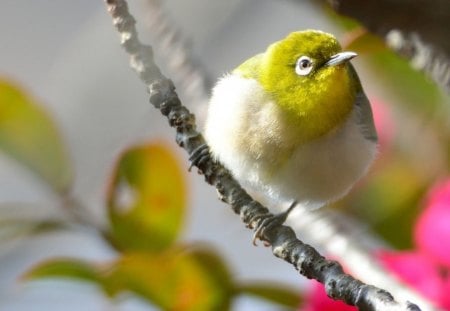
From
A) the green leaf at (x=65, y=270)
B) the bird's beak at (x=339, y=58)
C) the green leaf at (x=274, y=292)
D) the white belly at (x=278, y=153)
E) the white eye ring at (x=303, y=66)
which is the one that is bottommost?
the green leaf at (x=65, y=270)

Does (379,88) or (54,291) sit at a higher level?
(379,88)

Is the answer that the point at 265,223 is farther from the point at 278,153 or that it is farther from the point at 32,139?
the point at 32,139

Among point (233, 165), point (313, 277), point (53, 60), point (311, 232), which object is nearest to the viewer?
point (313, 277)

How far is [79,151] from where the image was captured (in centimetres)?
196

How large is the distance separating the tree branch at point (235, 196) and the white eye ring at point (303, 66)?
0.15 m

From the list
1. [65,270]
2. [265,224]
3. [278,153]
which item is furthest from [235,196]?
[65,270]

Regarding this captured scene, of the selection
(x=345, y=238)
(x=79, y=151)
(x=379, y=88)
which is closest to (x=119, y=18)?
(x=345, y=238)

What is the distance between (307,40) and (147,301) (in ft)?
0.97

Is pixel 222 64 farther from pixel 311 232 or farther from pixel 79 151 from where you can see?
pixel 311 232

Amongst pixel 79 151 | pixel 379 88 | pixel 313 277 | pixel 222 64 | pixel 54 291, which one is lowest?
pixel 313 277

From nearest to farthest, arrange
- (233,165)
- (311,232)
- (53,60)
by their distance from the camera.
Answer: (233,165) → (311,232) → (53,60)

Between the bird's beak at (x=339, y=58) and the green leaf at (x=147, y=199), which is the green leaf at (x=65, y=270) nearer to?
the green leaf at (x=147, y=199)

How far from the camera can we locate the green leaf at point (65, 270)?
0.88m

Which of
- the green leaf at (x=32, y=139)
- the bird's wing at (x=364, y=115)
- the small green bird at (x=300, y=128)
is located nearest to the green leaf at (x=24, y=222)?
the green leaf at (x=32, y=139)
